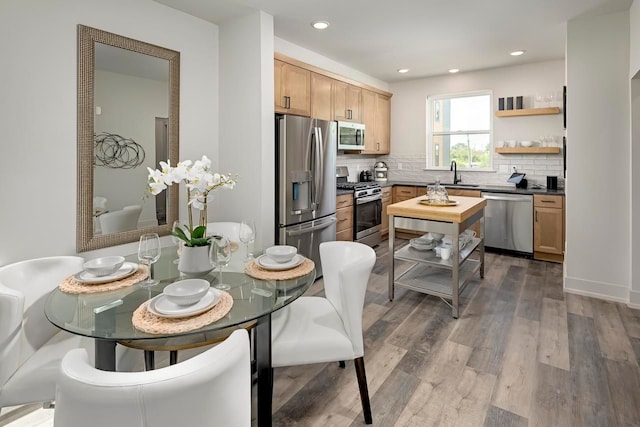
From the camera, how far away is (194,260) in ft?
5.60

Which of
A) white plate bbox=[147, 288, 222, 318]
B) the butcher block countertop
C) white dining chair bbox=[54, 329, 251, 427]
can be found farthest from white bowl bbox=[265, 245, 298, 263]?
the butcher block countertop

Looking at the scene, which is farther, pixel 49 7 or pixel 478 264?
pixel 478 264

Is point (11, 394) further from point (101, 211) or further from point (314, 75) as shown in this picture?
point (314, 75)

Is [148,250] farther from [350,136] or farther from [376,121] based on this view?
[376,121]

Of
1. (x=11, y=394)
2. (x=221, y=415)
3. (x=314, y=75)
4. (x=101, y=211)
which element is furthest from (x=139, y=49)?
(x=221, y=415)

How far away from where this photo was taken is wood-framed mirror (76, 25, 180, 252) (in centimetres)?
252

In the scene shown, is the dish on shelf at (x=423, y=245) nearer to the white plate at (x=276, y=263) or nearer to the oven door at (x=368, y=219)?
the oven door at (x=368, y=219)

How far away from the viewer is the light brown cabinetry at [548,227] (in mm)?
4309

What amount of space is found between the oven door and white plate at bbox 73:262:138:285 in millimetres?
3282

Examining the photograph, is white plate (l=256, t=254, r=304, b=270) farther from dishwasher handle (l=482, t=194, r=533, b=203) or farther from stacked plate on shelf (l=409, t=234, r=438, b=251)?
dishwasher handle (l=482, t=194, r=533, b=203)

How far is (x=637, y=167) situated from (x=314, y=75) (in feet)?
10.7

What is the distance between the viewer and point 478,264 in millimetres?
3742

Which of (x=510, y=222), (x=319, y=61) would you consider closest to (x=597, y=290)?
(x=510, y=222)

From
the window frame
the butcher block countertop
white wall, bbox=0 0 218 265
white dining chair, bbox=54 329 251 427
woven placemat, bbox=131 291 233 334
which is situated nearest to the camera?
white dining chair, bbox=54 329 251 427
